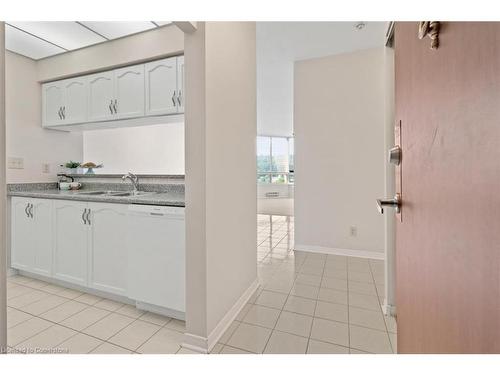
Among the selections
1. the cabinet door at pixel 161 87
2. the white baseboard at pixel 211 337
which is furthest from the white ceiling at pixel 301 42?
the white baseboard at pixel 211 337

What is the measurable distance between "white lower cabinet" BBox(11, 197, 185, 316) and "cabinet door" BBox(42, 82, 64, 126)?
921 mm

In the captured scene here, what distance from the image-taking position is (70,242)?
2.12 m

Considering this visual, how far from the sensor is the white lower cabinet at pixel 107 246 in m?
1.63

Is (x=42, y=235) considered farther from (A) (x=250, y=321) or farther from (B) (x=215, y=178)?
(A) (x=250, y=321)

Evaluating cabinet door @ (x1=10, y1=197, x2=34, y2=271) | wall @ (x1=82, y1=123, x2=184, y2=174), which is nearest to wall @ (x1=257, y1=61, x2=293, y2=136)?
wall @ (x1=82, y1=123, x2=184, y2=174)

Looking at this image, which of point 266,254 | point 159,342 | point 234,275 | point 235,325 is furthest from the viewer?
point 266,254

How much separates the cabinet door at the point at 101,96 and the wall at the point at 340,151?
221cm

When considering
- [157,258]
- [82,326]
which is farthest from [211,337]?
[82,326]

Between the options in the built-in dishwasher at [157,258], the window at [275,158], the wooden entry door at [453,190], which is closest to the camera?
the wooden entry door at [453,190]

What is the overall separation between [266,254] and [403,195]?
2612 mm

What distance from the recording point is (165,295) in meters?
1.66

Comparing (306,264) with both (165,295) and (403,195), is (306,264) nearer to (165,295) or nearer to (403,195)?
(165,295)

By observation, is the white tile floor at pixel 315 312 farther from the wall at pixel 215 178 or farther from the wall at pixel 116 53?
the wall at pixel 116 53
